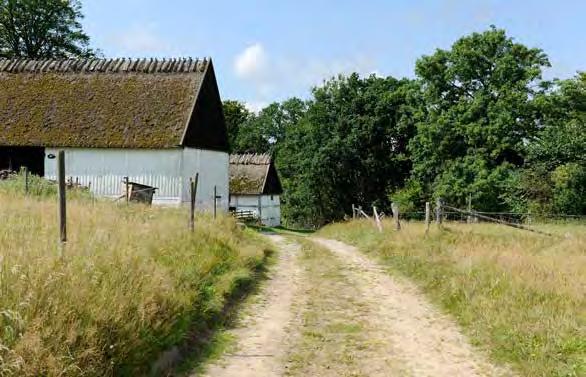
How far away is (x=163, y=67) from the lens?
29.9m

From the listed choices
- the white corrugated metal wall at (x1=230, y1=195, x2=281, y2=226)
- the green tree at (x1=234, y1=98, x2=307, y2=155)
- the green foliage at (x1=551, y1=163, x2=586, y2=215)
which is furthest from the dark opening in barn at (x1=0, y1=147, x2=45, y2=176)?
the green tree at (x1=234, y1=98, x2=307, y2=155)

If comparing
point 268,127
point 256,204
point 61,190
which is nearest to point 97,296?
point 61,190

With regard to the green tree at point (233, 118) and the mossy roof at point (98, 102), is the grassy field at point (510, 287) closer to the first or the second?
the mossy roof at point (98, 102)

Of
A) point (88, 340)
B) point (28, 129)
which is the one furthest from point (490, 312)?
point (28, 129)

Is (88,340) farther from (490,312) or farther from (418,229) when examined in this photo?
(418,229)

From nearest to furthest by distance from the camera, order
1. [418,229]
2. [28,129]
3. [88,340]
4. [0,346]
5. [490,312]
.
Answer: [0,346] → [88,340] → [490,312] → [418,229] → [28,129]

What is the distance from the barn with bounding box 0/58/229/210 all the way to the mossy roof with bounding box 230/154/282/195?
13778mm

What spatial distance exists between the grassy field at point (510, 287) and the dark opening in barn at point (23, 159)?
58.6ft

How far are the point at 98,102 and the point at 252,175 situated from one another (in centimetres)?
1840

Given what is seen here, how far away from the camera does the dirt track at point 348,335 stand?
255 inches

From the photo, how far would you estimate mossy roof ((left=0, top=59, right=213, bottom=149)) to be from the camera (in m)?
27.0

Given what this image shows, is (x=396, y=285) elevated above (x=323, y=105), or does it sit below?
below

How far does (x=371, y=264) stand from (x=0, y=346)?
1201 cm

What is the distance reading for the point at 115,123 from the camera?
89.8ft
